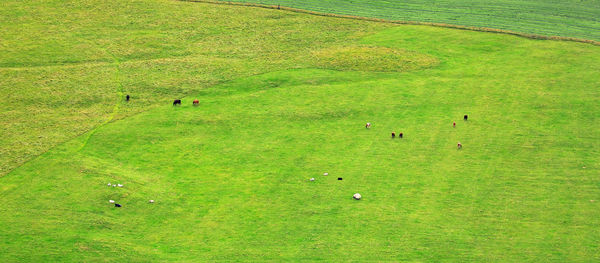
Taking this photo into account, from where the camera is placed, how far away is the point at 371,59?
73688 mm

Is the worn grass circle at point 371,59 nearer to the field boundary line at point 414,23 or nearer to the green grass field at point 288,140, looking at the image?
the green grass field at point 288,140

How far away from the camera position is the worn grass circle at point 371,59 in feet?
236

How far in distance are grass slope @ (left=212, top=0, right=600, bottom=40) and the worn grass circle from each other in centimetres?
1463

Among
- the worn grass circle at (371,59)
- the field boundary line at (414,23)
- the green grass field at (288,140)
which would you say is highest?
the field boundary line at (414,23)

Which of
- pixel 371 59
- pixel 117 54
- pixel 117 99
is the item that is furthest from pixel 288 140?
pixel 117 54

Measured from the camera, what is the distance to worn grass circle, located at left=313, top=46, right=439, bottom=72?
72062 millimetres

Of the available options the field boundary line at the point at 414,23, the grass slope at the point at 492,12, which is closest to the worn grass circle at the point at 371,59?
the field boundary line at the point at 414,23

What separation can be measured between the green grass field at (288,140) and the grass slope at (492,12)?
5454 mm

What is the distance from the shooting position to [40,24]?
81625 mm

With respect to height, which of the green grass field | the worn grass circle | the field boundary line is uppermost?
the field boundary line

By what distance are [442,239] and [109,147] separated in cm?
3134

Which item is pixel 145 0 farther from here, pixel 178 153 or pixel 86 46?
pixel 178 153

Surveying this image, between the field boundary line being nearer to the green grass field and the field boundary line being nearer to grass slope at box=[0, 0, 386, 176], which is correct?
the green grass field

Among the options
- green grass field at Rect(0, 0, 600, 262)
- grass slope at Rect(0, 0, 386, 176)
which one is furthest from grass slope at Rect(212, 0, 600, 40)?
grass slope at Rect(0, 0, 386, 176)
